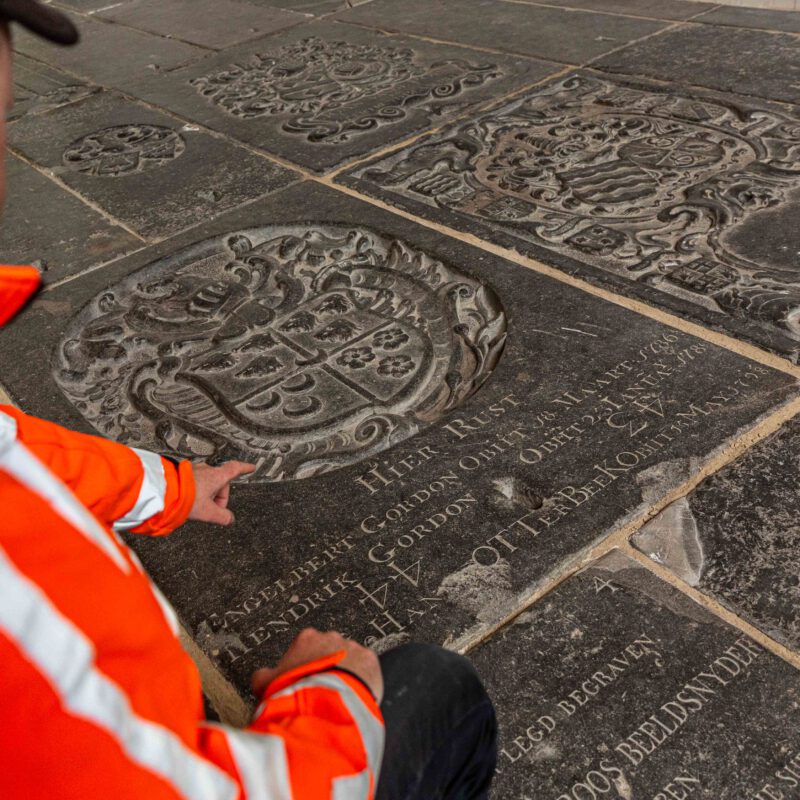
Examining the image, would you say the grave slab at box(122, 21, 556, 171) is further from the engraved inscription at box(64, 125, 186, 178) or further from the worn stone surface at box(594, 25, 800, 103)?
the worn stone surface at box(594, 25, 800, 103)

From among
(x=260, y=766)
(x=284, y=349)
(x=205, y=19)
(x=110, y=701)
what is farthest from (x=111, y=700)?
(x=205, y=19)

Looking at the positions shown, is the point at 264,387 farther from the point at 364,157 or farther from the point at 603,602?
the point at 364,157

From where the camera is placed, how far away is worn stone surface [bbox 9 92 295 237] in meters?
4.15

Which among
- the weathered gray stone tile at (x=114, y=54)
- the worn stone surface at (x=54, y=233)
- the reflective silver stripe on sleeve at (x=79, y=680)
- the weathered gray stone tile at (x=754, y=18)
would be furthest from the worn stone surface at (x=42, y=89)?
the reflective silver stripe on sleeve at (x=79, y=680)

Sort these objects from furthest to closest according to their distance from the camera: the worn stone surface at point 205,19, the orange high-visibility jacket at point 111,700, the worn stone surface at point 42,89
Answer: the worn stone surface at point 205,19 < the worn stone surface at point 42,89 < the orange high-visibility jacket at point 111,700

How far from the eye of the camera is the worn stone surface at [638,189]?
2996mm

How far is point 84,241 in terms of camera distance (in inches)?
157

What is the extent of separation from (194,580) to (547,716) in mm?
916

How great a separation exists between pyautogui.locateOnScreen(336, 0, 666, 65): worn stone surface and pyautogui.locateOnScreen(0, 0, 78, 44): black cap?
428cm

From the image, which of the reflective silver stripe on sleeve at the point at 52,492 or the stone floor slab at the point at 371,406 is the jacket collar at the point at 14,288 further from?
the stone floor slab at the point at 371,406

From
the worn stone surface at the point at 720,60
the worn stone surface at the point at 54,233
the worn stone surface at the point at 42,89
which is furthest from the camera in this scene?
the worn stone surface at the point at 42,89

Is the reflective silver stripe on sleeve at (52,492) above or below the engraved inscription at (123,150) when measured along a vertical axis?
above

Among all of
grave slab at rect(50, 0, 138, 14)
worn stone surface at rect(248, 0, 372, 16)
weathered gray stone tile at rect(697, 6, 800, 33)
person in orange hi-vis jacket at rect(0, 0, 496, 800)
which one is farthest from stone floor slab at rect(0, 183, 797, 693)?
grave slab at rect(50, 0, 138, 14)

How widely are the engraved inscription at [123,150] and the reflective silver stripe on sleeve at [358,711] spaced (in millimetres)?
3926
